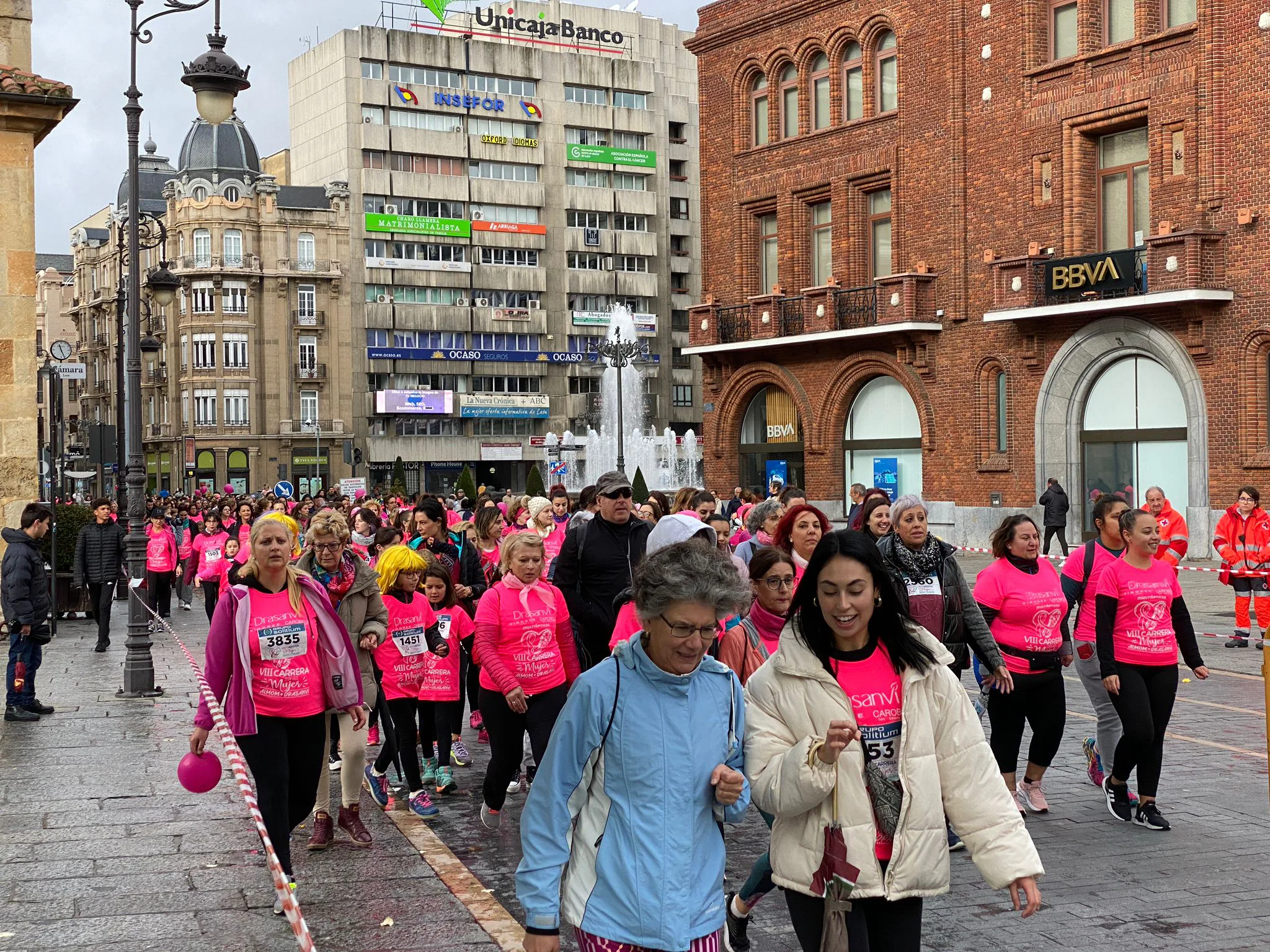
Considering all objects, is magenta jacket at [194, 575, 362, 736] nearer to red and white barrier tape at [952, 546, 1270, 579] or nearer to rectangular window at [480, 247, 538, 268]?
red and white barrier tape at [952, 546, 1270, 579]

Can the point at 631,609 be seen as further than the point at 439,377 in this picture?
No

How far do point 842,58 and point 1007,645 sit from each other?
30239 millimetres

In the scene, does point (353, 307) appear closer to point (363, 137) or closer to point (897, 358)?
point (363, 137)

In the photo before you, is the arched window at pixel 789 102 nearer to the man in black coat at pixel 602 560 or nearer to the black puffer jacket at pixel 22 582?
the black puffer jacket at pixel 22 582

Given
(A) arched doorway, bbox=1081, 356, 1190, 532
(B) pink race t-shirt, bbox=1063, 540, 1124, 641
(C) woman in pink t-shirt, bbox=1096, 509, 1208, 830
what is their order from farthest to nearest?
1. (A) arched doorway, bbox=1081, 356, 1190, 532
2. (B) pink race t-shirt, bbox=1063, 540, 1124, 641
3. (C) woman in pink t-shirt, bbox=1096, 509, 1208, 830

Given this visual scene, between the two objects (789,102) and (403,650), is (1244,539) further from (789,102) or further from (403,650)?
(789,102)

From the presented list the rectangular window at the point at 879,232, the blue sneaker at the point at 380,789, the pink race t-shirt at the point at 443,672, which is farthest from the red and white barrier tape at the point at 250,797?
the rectangular window at the point at 879,232

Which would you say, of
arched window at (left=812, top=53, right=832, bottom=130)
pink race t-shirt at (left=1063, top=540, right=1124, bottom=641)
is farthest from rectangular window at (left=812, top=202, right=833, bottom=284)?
pink race t-shirt at (left=1063, top=540, right=1124, bottom=641)

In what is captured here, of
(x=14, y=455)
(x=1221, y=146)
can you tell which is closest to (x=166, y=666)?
(x=14, y=455)

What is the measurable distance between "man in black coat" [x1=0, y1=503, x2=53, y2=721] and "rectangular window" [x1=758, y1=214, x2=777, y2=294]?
27.9 meters

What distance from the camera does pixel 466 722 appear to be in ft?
41.4

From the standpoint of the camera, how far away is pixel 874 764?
161 inches

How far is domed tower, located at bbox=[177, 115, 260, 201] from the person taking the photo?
7781 cm

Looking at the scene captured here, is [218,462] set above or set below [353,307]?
below
